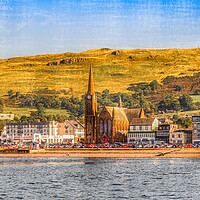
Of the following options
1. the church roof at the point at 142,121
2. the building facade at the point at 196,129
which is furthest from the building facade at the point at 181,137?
the church roof at the point at 142,121

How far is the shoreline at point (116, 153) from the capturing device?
483 feet

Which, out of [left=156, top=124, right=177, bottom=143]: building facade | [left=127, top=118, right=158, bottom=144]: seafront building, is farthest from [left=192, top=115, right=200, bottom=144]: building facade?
[left=127, top=118, right=158, bottom=144]: seafront building

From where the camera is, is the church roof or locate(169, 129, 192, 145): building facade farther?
the church roof

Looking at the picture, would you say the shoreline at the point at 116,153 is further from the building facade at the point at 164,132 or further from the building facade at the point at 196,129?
the building facade at the point at 164,132

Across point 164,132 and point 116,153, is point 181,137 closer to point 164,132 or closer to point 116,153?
point 164,132

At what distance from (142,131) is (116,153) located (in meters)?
35.9

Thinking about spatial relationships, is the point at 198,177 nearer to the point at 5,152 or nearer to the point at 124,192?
the point at 124,192

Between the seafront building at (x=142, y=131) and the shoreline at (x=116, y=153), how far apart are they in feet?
99.6

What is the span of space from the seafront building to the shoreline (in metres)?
30.4

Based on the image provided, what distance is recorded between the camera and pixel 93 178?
89.8 metres

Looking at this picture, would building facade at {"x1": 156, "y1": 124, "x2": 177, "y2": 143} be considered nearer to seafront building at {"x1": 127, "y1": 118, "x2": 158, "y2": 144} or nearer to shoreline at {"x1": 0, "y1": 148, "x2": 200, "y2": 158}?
seafront building at {"x1": 127, "y1": 118, "x2": 158, "y2": 144}

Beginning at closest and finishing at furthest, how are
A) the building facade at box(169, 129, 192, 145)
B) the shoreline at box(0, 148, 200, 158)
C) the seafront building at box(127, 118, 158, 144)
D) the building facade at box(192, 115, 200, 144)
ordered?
1. the shoreline at box(0, 148, 200, 158)
2. the building facade at box(192, 115, 200, 144)
3. the building facade at box(169, 129, 192, 145)
4. the seafront building at box(127, 118, 158, 144)

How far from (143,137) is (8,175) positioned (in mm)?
100813

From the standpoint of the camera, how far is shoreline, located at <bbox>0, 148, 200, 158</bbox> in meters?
147
